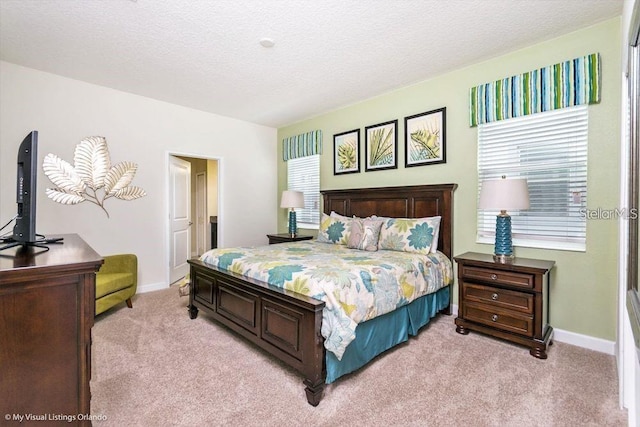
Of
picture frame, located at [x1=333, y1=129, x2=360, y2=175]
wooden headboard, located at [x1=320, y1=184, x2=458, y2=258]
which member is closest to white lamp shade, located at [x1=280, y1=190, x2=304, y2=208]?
wooden headboard, located at [x1=320, y1=184, x2=458, y2=258]

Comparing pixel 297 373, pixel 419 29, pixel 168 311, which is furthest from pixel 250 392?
pixel 419 29

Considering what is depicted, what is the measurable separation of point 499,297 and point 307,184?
3293mm

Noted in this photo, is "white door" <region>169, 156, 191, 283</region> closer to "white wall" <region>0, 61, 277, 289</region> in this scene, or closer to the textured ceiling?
"white wall" <region>0, 61, 277, 289</region>

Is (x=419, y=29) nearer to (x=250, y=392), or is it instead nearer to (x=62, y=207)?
(x=250, y=392)

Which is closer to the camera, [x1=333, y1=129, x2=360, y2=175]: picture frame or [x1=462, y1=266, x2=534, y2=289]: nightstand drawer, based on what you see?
[x1=462, y1=266, x2=534, y2=289]: nightstand drawer

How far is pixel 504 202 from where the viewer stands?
8.23ft

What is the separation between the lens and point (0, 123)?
312 cm

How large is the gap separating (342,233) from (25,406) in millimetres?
2995

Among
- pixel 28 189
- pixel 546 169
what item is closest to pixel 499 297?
pixel 546 169

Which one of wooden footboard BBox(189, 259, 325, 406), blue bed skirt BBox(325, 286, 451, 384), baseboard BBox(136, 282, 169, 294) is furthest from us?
baseboard BBox(136, 282, 169, 294)

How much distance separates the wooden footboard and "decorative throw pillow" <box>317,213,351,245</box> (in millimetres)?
1510

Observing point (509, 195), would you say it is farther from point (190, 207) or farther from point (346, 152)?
point (190, 207)

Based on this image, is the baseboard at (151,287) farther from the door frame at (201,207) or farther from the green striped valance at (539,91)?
the green striped valance at (539,91)

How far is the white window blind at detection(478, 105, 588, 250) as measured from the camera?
8.39ft
